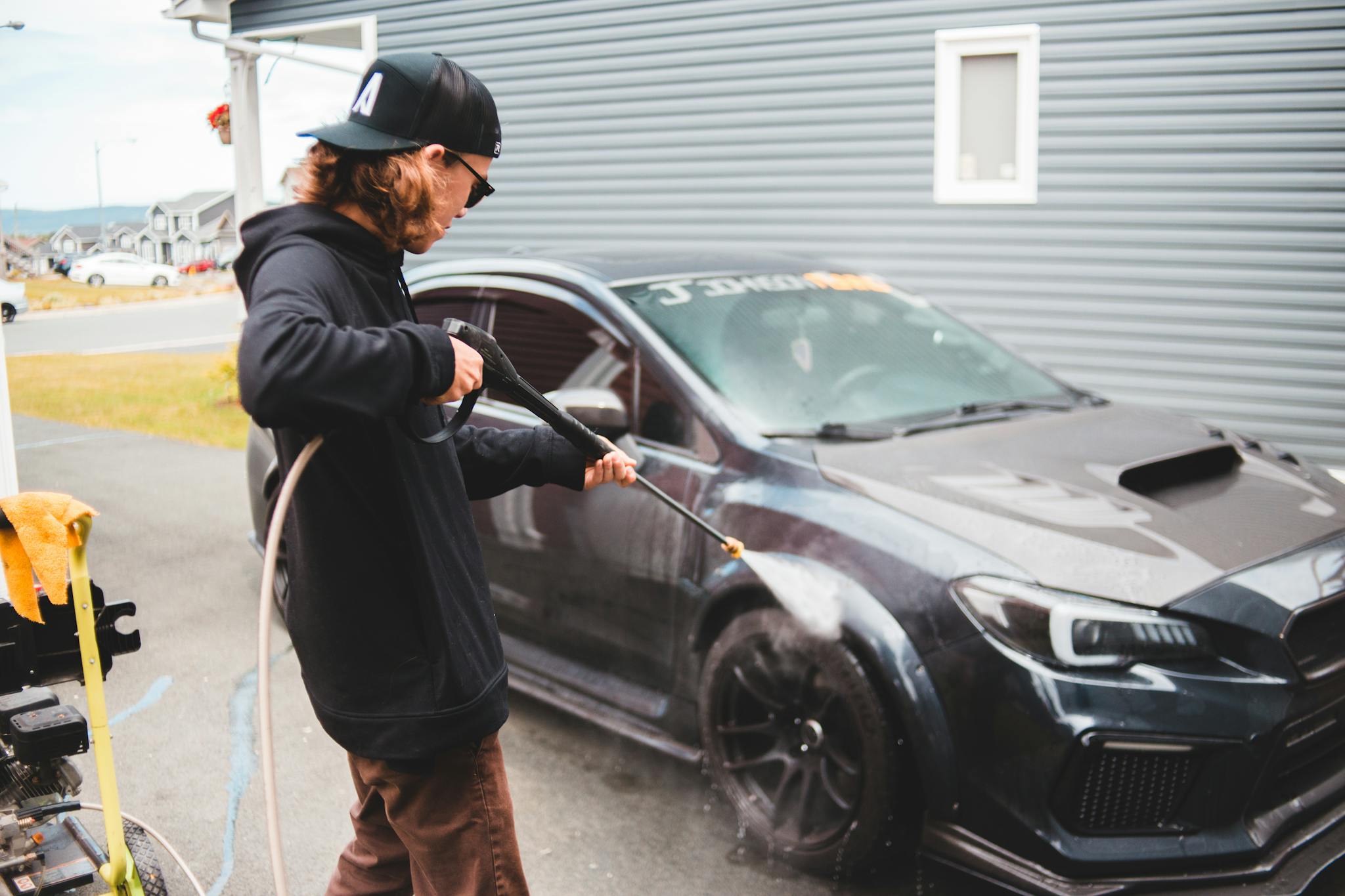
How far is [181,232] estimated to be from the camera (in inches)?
334

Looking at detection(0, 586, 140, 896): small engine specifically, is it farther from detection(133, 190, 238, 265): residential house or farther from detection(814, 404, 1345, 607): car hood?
detection(133, 190, 238, 265): residential house

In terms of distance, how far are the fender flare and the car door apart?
68 centimetres

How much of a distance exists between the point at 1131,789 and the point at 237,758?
3040 mm

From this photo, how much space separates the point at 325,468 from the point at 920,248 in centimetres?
810

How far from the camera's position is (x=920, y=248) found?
30.8 ft

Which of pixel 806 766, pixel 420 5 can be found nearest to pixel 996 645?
pixel 806 766

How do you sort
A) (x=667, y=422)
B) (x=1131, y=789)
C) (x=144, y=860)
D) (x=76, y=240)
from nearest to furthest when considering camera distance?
(x=144, y=860)
(x=1131, y=789)
(x=667, y=422)
(x=76, y=240)

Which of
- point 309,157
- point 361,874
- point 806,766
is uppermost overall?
point 309,157

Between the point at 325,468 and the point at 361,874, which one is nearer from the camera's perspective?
the point at 325,468

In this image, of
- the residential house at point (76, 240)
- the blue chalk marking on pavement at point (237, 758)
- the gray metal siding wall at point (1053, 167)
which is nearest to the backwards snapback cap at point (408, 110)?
the blue chalk marking on pavement at point (237, 758)

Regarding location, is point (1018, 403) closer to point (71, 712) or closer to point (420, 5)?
point (71, 712)

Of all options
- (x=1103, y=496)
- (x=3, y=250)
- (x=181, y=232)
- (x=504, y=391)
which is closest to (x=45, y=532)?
(x=504, y=391)

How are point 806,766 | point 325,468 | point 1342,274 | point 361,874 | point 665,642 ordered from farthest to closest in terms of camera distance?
1. point 1342,274
2. point 665,642
3. point 806,766
4. point 361,874
5. point 325,468

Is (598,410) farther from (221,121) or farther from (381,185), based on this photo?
(221,121)
